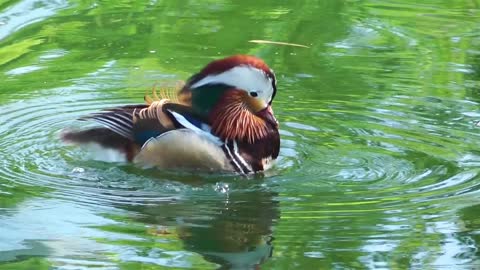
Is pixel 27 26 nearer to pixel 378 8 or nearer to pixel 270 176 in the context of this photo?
→ pixel 378 8

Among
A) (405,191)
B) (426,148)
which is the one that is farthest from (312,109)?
(405,191)

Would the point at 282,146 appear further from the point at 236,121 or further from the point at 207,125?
the point at 207,125

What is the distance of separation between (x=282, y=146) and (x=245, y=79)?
56 centimetres

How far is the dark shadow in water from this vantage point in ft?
20.3

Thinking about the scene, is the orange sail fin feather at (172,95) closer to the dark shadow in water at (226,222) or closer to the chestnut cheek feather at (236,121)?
the chestnut cheek feather at (236,121)

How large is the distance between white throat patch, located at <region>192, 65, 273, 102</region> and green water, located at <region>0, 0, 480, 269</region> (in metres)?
0.45

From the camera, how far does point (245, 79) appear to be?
7621 millimetres

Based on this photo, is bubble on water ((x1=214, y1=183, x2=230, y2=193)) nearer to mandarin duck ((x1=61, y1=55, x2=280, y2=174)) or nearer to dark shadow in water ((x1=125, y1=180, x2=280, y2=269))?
dark shadow in water ((x1=125, y1=180, x2=280, y2=269))

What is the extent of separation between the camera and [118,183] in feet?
23.6

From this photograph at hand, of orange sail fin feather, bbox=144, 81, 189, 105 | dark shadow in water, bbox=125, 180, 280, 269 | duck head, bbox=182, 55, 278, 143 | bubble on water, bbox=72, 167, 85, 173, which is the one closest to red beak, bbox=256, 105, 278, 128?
duck head, bbox=182, 55, 278, 143

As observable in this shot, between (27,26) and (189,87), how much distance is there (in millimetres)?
3302

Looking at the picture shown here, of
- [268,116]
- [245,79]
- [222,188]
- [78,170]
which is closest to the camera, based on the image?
[222,188]

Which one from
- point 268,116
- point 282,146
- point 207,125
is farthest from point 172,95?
point 282,146

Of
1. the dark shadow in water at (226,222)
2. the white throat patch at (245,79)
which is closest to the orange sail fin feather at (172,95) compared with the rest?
the white throat patch at (245,79)
